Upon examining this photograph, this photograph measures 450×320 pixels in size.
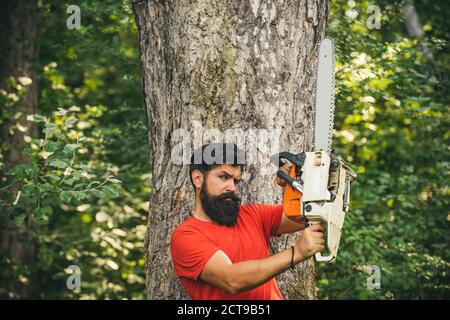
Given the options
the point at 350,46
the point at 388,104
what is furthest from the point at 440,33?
the point at 350,46

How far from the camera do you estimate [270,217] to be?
12.4 feet

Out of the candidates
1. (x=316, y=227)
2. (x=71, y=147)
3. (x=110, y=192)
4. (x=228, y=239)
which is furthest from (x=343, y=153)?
(x=316, y=227)

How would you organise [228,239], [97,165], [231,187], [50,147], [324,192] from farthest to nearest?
1. [97,165]
2. [50,147]
3. [231,187]
4. [228,239]
5. [324,192]

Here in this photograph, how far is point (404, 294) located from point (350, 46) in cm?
258

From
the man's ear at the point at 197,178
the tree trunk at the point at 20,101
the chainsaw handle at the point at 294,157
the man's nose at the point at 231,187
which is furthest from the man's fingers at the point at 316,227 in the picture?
the tree trunk at the point at 20,101

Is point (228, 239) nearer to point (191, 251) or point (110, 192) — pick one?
point (191, 251)

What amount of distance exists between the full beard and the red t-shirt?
38 millimetres

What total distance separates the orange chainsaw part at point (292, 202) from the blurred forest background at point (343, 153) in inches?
106

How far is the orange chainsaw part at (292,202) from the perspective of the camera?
10.9ft

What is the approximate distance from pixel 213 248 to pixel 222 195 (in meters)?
0.34

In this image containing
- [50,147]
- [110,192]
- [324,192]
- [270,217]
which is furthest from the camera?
[50,147]

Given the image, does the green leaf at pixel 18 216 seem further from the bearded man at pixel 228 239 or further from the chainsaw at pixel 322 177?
the chainsaw at pixel 322 177

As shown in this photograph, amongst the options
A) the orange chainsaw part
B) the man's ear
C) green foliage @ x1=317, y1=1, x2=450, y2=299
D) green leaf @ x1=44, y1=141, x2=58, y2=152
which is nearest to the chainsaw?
the orange chainsaw part
